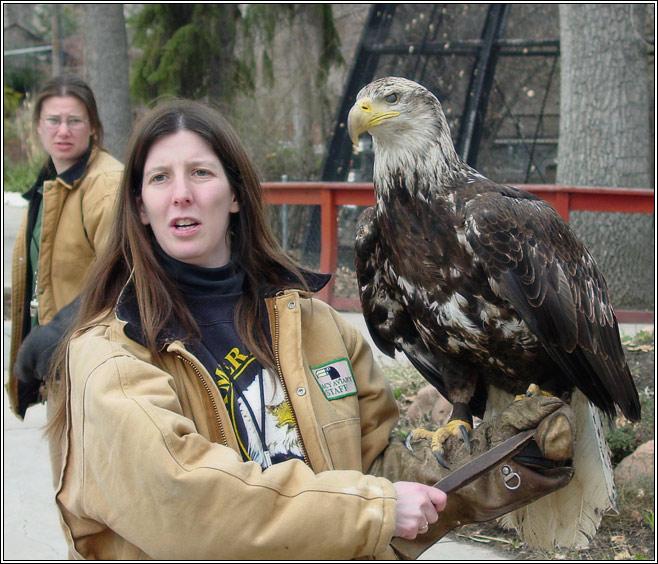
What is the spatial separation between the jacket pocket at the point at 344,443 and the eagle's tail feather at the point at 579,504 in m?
0.99

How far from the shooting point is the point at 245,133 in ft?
37.3

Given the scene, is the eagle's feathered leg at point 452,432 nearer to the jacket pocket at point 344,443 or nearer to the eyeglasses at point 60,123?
the jacket pocket at point 344,443

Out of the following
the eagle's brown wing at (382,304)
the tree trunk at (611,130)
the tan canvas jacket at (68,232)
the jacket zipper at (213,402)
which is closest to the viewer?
the jacket zipper at (213,402)

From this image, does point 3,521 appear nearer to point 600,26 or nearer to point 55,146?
point 55,146

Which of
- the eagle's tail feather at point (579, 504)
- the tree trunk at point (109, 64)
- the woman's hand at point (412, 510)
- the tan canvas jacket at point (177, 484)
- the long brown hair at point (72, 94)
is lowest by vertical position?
the eagle's tail feather at point (579, 504)

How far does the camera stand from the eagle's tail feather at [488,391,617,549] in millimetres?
2570

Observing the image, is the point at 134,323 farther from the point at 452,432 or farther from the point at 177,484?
the point at 452,432

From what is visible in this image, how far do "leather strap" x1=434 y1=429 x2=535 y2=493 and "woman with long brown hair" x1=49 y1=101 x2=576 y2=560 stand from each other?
10 centimetres

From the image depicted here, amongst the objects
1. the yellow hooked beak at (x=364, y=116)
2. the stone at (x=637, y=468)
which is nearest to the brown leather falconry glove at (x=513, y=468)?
the yellow hooked beak at (x=364, y=116)

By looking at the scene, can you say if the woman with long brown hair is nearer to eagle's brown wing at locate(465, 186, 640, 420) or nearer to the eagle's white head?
eagle's brown wing at locate(465, 186, 640, 420)

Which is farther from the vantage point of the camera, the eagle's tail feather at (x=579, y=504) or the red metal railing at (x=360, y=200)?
the red metal railing at (x=360, y=200)

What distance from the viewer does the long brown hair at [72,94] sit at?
3943 millimetres

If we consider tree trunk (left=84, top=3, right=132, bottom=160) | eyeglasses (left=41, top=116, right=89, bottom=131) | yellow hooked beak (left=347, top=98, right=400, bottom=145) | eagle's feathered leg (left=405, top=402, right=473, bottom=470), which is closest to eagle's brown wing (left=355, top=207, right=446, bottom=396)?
eagle's feathered leg (left=405, top=402, right=473, bottom=470)

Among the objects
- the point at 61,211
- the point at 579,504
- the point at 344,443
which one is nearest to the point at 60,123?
the point at 61,211
